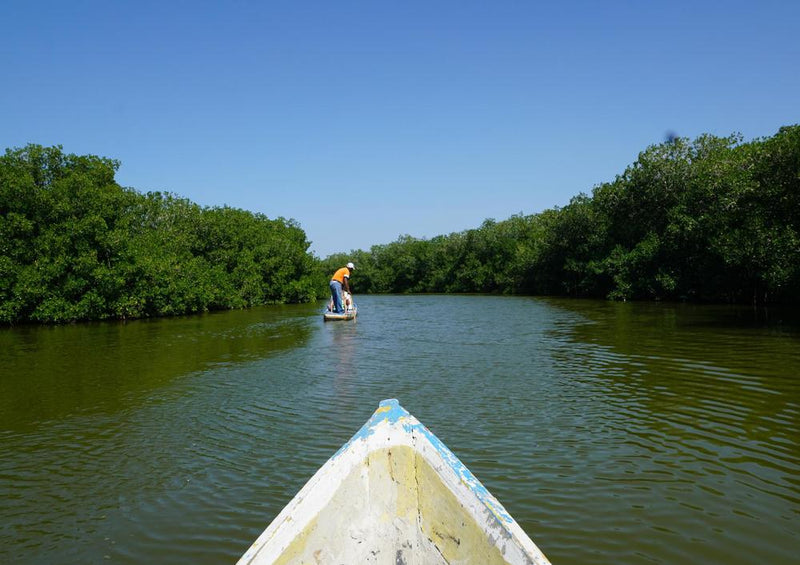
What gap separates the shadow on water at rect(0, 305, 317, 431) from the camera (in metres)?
9.96

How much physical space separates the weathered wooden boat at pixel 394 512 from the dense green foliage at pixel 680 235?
2091 cm

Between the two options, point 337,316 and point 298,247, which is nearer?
point 337,316

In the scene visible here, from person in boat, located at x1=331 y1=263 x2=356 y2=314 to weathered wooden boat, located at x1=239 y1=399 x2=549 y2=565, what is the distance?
64.6 ft

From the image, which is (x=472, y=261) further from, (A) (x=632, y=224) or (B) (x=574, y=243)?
(A) (x=632, y=224)

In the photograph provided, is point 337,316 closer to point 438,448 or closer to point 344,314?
point 344,314

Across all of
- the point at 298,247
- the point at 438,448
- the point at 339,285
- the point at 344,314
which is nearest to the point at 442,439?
the point at 438,448

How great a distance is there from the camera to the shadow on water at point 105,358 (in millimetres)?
9961

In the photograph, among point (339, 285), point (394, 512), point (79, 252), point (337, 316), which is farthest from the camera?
point (79, 252)

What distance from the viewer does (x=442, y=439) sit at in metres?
7.19

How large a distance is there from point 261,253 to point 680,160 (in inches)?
1404

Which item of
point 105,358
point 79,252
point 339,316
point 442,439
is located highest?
point 79,252

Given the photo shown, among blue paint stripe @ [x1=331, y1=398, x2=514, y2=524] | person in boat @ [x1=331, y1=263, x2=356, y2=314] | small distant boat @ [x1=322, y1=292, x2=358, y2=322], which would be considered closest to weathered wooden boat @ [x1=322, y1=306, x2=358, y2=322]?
small distant boat @ [x1=322, y1=292, x2=358, y2=322]

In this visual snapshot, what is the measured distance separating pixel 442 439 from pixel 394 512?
351 centimetres

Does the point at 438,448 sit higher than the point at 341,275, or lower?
lower
